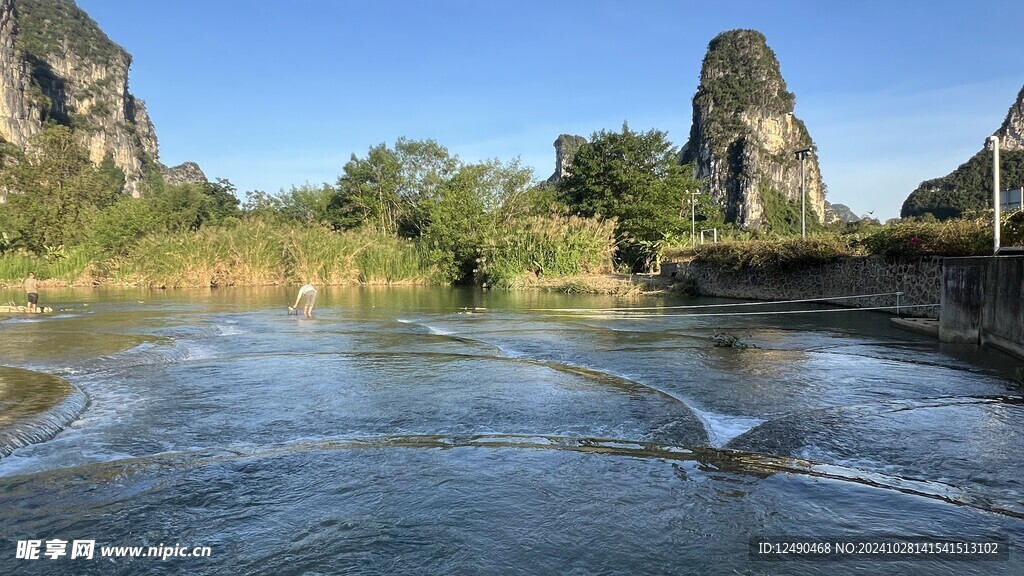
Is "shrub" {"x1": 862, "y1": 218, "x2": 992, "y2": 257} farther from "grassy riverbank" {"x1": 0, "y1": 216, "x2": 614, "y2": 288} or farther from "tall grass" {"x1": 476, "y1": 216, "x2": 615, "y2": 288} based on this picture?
"grassy riverbank" {"x1": 0, "y1": 216, "x2": 614, "y2": 288}

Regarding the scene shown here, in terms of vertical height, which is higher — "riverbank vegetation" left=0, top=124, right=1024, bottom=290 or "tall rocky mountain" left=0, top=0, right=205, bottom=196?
"tall rocky mountain" left=0, top=0, right=205, bottom=196

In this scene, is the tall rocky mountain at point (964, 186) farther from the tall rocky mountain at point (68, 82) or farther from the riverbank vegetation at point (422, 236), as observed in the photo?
the tall rocky mountain at point (68, 82)

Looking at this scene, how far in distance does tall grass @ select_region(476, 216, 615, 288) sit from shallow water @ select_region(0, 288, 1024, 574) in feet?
64.7

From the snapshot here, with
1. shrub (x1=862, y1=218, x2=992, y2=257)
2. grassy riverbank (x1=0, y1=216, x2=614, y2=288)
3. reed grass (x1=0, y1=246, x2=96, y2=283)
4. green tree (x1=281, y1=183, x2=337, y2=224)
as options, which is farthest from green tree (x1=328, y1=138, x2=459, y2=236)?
shrub (x1=862, y1=218, x2=992, y2=257)

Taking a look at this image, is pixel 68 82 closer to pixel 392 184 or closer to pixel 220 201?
pixel 220 201

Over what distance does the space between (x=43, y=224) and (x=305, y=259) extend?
18.8 metres

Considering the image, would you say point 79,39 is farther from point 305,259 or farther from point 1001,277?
point 1001,277

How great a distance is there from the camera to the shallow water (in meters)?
3.35

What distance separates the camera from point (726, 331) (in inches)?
497

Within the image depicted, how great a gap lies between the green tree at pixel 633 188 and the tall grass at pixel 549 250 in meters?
4.13

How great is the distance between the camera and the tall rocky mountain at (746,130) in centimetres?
11719

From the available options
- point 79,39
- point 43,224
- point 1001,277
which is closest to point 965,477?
point 1001,277

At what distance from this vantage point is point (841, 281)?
18172mm

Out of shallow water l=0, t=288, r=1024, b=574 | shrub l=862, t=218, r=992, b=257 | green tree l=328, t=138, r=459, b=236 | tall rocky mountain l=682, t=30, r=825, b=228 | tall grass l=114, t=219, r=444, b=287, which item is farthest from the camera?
tall rocky mountain l=682, t=30, r=825, b=228
